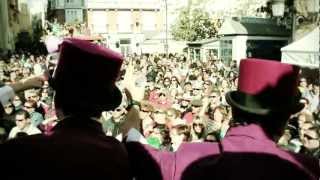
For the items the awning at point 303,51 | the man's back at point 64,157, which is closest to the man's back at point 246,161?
the man's back at point 64,157

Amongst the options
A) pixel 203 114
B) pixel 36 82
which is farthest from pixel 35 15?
pixel 36 82

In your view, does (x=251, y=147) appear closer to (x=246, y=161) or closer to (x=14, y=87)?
(x=246, y=161)

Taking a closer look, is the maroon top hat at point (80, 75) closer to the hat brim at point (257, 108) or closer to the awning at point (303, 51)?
the hat brim at point (257, 108)

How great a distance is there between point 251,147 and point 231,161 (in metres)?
0.07

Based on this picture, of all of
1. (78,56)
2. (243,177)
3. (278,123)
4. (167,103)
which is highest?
(78,56)

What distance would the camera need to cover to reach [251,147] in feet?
4.83

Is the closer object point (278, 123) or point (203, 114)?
point (278, 123)

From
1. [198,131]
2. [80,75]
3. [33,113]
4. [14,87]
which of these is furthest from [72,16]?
[80,75]

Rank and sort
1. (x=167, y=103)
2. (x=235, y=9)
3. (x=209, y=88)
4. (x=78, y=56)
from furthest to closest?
(x=235, y=9)
(x=209, y=88)
(x=167, y=103)
(x=78, y=56)

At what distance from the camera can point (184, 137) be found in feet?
15.8

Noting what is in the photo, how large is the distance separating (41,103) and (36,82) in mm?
5213

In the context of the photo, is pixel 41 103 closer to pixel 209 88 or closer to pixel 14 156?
pixel 209 88

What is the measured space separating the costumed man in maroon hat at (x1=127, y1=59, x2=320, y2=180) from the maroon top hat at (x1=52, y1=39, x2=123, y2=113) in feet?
0.61

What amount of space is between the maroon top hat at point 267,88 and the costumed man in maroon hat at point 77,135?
372 millimetres
